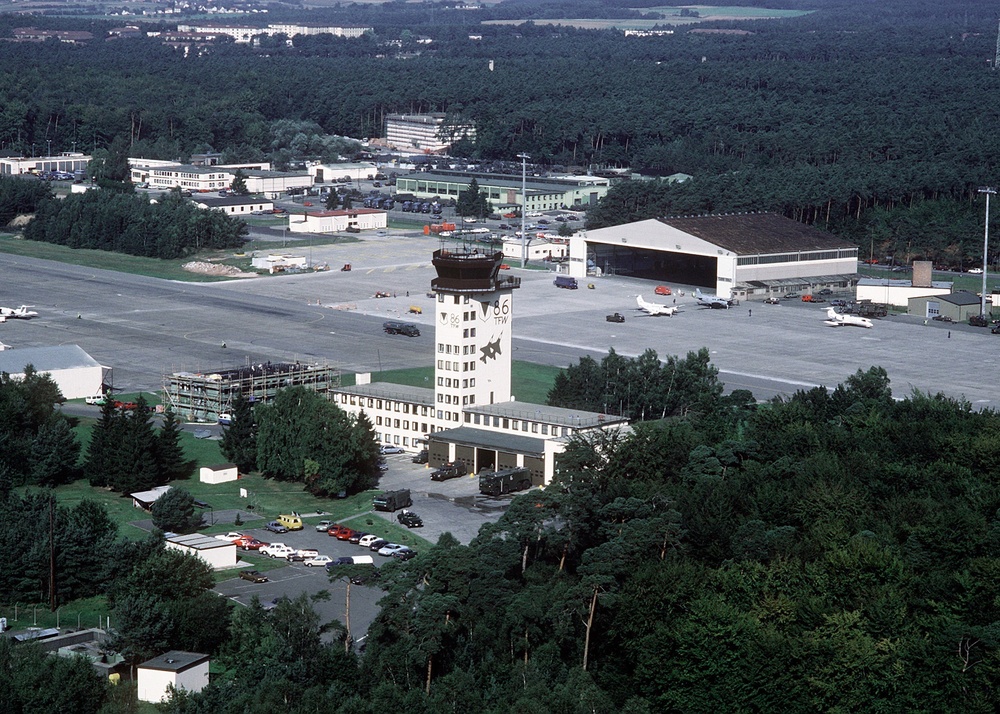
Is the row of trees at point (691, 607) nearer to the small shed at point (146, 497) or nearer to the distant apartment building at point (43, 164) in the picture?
the small shed at point (146, 497)

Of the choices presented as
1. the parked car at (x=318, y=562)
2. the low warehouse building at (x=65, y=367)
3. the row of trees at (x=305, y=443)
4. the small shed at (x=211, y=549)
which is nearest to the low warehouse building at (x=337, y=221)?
the low warehouse building at (x=65, y=367)

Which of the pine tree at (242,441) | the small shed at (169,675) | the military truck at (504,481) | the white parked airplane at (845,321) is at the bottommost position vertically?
the small shed at (169,675)

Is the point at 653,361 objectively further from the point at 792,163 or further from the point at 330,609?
→ the point at 792,163

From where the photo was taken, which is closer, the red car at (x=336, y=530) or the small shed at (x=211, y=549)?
the small shed at (x=211, y=549)

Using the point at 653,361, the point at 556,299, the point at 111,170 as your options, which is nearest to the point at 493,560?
the point at 653,361

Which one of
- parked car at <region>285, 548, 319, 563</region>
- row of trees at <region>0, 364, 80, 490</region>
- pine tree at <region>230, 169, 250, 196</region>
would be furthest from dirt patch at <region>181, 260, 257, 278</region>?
parked car at <region>285, 548, 319, 563</region>

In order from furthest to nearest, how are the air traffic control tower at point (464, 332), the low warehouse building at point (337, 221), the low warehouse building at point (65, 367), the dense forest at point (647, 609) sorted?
the low warehouse building at point (337, 221) → the low warehouse building at point (65, 367) → the air traffic control tower at point (464, 332) → the dense forest at point (647, 609)

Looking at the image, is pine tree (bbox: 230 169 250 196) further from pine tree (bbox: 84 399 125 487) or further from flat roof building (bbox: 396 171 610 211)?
pine tree (bbox: 84 399 125 487)
